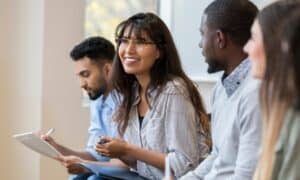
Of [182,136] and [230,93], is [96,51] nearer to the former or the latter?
[182,136]

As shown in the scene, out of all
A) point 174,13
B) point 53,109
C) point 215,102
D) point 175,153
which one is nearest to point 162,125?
point 175,153

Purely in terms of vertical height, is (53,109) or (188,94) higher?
(188,94)

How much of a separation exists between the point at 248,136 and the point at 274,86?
0.36 metres

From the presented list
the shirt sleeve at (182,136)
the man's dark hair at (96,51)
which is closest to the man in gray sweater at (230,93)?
the shirt sleeve at (182,136)

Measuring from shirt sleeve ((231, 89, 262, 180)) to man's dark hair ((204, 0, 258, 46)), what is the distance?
0.83 feet

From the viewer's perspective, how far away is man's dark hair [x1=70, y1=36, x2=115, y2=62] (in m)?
2.56

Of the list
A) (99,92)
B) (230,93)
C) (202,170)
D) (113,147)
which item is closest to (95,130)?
(99,92)

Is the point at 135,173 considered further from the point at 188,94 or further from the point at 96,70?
the point at 96,70

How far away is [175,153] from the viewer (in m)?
2.07

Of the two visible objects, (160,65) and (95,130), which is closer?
(160,65)

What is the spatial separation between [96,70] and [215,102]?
82 cm

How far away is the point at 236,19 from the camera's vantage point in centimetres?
175

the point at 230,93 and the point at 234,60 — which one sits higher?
the point at 234,60

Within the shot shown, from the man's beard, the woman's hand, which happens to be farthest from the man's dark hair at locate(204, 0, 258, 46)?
the man's beard
